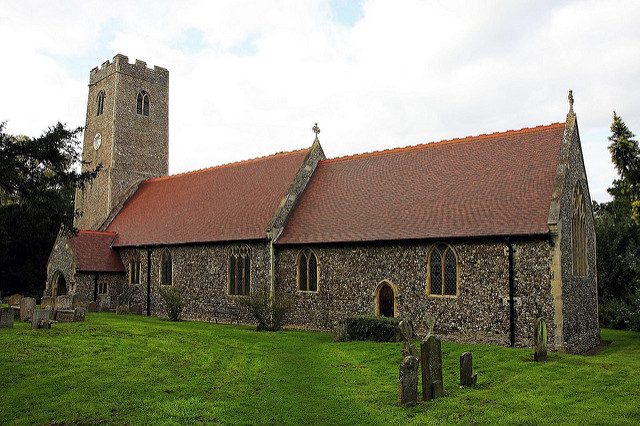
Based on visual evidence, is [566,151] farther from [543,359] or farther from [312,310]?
[312,310]

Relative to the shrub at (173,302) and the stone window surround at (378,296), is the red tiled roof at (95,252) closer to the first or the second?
the shrub at (173,302)

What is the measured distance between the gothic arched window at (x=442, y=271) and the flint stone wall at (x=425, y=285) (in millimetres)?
179

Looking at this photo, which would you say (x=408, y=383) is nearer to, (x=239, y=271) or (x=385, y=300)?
(x=385, y=300)

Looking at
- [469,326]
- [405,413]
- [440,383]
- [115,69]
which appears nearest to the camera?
[405,413]

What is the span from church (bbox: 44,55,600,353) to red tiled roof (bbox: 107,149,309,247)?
9 centimetres

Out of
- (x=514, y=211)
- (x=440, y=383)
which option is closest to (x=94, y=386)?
(x=440, y=383)

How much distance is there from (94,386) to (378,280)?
1148 cm

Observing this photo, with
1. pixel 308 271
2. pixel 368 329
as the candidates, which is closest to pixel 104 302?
pixel 308 271

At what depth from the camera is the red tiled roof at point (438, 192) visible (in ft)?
63.6

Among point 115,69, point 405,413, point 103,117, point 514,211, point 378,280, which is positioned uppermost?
point 115,69

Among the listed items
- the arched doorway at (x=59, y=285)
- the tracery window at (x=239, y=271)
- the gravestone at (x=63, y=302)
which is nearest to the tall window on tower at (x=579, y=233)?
the tracery window at (x=239, y=271)

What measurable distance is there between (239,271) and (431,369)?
1481 centimetres

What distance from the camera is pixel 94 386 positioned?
39.8 ft

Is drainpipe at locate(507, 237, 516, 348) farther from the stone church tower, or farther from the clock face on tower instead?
the clock face on tower
